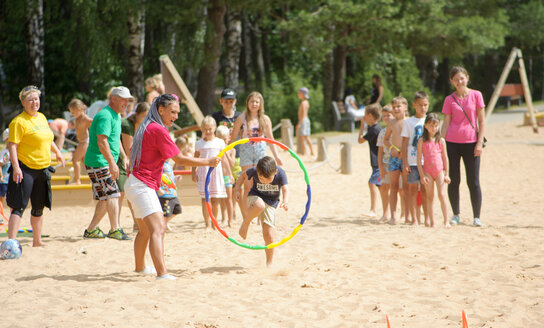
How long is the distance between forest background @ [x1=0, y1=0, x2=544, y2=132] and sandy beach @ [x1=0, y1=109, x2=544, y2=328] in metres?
10.5

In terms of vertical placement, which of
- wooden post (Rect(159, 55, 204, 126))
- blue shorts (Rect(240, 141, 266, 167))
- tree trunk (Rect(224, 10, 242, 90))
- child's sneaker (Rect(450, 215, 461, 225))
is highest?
tree trunk (Rect(224, 10, 242, 90))

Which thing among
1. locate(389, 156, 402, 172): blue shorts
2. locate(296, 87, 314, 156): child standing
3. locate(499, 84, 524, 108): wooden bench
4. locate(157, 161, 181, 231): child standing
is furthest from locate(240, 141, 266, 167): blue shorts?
locate(499, 84, 524, 108): wooden bench

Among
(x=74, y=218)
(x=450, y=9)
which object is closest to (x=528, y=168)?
(x=74, y=218)

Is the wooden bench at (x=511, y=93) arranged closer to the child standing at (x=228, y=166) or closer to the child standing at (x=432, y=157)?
the child standing at (x=432, y=157)

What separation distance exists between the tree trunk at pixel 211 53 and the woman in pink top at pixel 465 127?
12.4m

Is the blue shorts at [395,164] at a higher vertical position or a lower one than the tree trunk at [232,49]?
lower

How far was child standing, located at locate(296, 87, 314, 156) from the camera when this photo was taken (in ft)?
56.2

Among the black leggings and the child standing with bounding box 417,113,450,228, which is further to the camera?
the black leggings

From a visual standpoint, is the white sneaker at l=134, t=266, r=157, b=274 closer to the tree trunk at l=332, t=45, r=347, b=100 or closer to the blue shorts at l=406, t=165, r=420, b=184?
the blue shorts at l=406, t=165, r=420, b=184

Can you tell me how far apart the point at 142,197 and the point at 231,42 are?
16.8 metres

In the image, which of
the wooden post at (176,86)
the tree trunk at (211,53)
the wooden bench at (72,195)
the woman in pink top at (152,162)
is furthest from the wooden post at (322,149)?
the woman in pink top at (152,162)

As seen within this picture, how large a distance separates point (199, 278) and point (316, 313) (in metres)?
1.50

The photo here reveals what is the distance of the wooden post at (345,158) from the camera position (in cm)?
1491

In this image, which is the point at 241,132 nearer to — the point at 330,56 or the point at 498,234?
the point at 498,234
